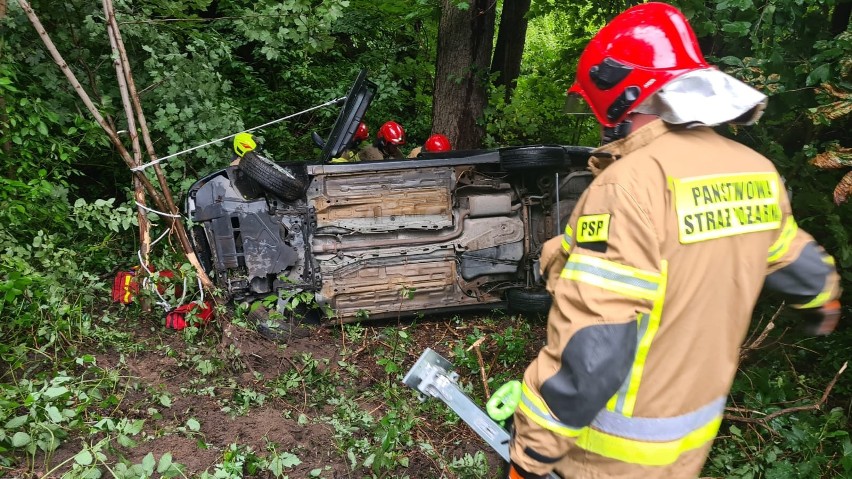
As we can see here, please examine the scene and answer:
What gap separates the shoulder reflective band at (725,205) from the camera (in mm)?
1343

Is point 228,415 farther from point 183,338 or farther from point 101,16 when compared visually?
point 101,16

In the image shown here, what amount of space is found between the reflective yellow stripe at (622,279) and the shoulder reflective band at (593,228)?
2.3 inches

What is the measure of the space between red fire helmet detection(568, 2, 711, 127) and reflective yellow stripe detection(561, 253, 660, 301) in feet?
1.71

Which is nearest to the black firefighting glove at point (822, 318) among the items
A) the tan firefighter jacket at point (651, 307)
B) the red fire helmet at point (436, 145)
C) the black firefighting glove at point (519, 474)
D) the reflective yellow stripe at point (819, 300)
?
the reflective yellow stripe at point (819, 300)

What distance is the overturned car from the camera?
423 cm

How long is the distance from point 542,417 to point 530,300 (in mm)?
3288

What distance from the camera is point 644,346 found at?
138cm

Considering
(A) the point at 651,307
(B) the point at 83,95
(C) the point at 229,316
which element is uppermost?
(B) the point at 83,95

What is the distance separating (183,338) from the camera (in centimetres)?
390

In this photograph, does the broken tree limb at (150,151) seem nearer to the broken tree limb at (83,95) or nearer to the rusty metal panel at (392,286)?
the broken tree limb at (83,95)

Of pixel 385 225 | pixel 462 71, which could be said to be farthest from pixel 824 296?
pixel 462 71

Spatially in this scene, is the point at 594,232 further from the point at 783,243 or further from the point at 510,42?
the point at 510,42

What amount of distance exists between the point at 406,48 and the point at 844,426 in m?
8.19

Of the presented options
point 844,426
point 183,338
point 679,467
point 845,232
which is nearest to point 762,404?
point 844,426
